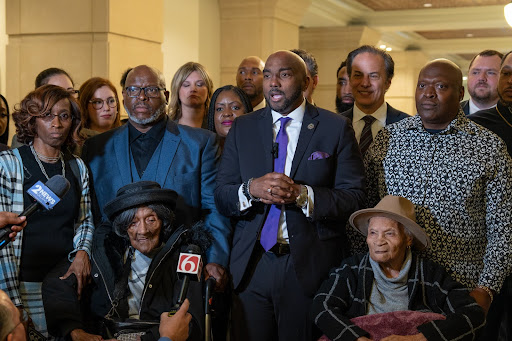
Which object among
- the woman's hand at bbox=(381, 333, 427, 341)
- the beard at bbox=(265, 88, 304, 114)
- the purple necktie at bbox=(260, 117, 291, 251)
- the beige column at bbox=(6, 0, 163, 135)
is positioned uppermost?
the beige column at bbox=(6, 0, 163, 135)

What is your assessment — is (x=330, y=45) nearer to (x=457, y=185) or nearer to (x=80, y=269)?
(x=457, y=185)

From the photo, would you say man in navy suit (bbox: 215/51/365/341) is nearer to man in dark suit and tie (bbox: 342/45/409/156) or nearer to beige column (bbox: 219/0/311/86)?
man in dark suit and tie (bbox: 342/45/409/156)

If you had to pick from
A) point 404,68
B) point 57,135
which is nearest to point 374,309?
point 57,135

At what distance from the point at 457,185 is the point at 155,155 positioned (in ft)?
4.83

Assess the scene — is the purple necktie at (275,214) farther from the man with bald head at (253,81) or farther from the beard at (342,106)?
the man with bald head at (253,81)

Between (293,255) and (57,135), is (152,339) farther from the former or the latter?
(57,135)

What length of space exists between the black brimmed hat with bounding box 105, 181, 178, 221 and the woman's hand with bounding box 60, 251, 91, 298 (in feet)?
0.72

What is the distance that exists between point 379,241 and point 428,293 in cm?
32

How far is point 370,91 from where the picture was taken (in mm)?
4586

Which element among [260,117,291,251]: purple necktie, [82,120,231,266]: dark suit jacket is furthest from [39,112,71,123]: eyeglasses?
[260,117,291,251]: purple necktie

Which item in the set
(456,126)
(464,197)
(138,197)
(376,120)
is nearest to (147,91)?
(138,197)

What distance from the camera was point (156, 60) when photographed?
7.11 metres

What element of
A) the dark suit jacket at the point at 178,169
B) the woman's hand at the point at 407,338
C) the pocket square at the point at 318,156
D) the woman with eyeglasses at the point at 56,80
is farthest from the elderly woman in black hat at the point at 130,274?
the woman with eyeglasses at the point at 56,80

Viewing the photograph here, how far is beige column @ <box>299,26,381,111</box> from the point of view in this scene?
552 inches
